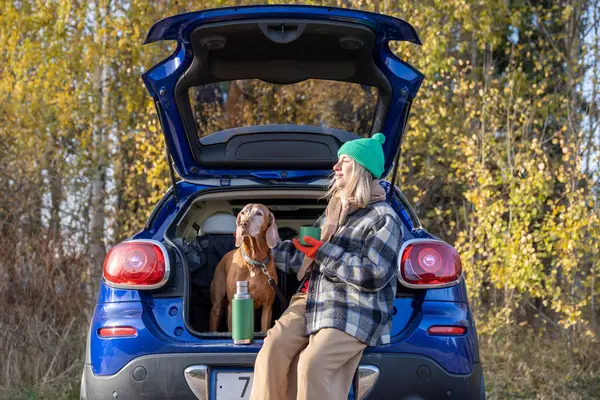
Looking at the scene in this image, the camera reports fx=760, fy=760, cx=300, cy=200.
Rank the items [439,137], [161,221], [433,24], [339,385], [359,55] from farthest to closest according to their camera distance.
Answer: [439,137], [433,24], [359,55], [161,221], [339,385]

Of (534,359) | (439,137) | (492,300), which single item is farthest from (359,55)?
(439,137)

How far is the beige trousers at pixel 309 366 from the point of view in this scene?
303 centimetres

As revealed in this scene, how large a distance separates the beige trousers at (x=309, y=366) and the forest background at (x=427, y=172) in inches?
113

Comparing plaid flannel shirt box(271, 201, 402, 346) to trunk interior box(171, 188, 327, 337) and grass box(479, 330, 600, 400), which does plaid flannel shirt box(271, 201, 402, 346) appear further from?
grass box(479, 330, 600, 400)

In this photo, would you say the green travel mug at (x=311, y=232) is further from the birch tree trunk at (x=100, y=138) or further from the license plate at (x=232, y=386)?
the birch tree trunk at (x=100, y=138)

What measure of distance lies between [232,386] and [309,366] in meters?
0.35

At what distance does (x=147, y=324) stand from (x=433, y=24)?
7141mm

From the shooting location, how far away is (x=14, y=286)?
21.4 feet

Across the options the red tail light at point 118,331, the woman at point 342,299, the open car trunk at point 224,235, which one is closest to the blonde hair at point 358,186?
the woman at point 342,299

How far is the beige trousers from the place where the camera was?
9.95 feet

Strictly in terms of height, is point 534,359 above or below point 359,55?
below

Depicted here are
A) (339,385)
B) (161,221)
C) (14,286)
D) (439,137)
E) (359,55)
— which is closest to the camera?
(339,385)

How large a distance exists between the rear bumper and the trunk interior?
746 millimetres

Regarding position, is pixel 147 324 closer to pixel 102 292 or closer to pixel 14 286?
pixel 102 292
